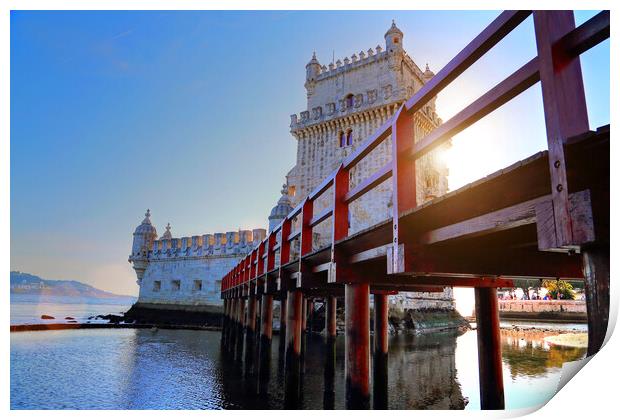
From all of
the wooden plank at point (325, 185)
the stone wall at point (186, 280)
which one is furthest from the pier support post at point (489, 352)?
the stone wall at point (186, 280)

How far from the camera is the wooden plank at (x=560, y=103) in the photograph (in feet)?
7.36

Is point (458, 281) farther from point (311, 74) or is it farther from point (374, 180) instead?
point (311, 74)

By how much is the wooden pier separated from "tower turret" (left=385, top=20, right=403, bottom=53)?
2690 cm

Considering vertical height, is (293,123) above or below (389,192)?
above

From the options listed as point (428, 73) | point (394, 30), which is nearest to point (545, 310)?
point (428, 73)

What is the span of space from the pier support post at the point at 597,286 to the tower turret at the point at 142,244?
44649 mm

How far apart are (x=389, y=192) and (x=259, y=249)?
16.2m

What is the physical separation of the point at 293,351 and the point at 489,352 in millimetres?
4348

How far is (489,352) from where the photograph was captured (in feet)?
23.9

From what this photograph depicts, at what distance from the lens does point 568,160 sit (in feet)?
7.37

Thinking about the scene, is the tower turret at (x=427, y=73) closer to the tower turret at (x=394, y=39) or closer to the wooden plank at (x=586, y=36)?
the tower turret at (x=394, y=39)

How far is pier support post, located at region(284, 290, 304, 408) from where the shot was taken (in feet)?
29.7
